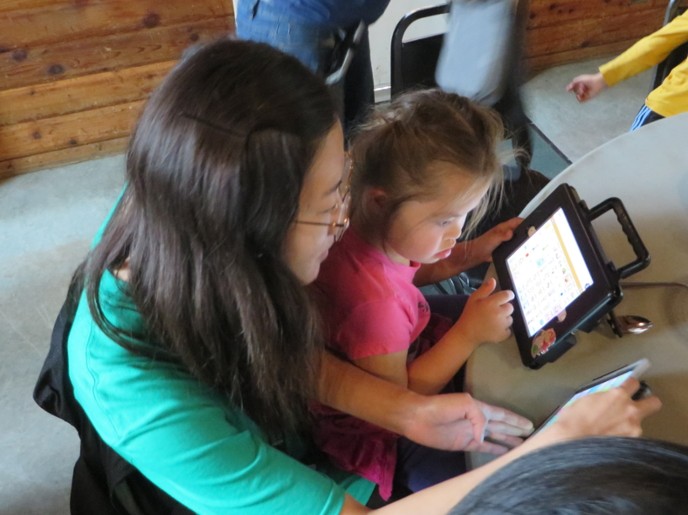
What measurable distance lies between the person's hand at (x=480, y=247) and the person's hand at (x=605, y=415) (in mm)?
334

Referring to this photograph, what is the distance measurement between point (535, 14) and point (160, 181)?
2.33 meters

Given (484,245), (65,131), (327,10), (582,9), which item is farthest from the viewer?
(582,9)

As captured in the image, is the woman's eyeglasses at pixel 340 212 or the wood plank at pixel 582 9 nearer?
the woman's eyeglasses at pixel 340 212

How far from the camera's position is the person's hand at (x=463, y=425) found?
2.53ft

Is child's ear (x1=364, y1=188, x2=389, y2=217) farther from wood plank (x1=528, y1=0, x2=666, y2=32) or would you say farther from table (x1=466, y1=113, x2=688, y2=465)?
wood plank (x1=528, y1=0, x2=666, y2=32)

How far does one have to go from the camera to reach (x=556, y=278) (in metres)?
0.81

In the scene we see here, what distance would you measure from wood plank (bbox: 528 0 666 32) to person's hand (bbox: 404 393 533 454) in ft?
7.10

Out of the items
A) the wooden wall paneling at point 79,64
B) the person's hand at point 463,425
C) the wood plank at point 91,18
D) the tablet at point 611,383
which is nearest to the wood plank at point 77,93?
the wooden wall paneling at point 79,64

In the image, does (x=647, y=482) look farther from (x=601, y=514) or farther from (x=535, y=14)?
(x=535, y=14)

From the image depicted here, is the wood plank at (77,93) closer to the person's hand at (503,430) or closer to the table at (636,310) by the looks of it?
the table at (636,310)

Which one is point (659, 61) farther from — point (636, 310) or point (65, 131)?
point (65, 131)

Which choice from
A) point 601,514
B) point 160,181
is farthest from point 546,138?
point 601,514

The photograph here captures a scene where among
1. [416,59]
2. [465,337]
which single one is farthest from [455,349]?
[416,59]

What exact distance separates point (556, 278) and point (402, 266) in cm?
25
